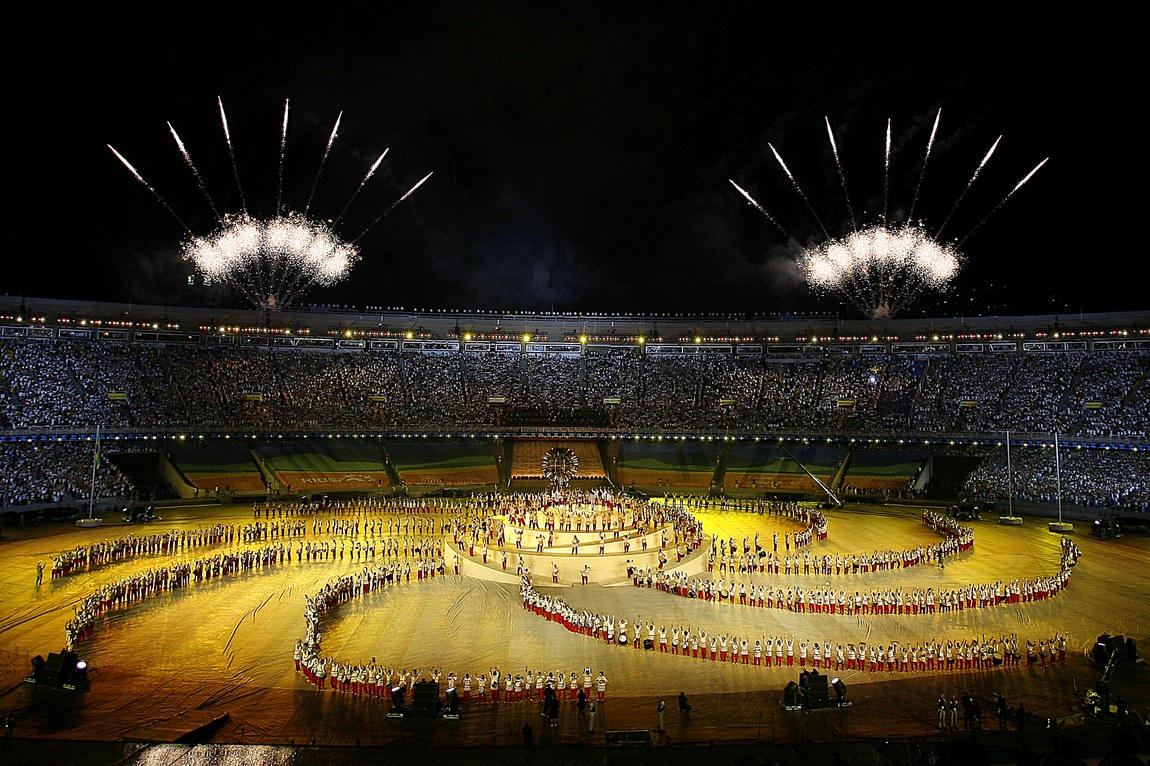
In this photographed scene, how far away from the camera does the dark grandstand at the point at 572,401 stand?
45938 millimetres

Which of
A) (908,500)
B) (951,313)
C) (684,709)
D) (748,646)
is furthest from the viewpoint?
(951,313)

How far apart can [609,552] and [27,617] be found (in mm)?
20628

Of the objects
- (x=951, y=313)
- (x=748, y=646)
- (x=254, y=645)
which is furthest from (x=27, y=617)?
(x=951, y=313)

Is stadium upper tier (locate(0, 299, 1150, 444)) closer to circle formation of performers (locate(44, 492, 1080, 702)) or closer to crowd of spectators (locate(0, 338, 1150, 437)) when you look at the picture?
crowd of spectators (locate(0, 338, 1150, 437))

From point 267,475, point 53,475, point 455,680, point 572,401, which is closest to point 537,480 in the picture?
point 572,401

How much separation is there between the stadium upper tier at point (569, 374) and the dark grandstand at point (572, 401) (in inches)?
7.5

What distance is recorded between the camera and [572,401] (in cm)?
6094

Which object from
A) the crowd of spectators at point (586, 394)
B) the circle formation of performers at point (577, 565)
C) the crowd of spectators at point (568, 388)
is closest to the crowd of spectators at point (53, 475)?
the crowd of spectators at point (586, 394)

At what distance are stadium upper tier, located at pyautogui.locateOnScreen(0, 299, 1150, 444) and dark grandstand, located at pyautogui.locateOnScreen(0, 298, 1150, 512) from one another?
0.62 feet

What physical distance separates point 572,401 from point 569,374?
435 cm

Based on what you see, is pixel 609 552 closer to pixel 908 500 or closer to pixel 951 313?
pixel 908 500

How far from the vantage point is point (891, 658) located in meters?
18.7

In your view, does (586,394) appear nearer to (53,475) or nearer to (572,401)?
(572,401)

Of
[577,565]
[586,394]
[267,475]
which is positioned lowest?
[577,565]
